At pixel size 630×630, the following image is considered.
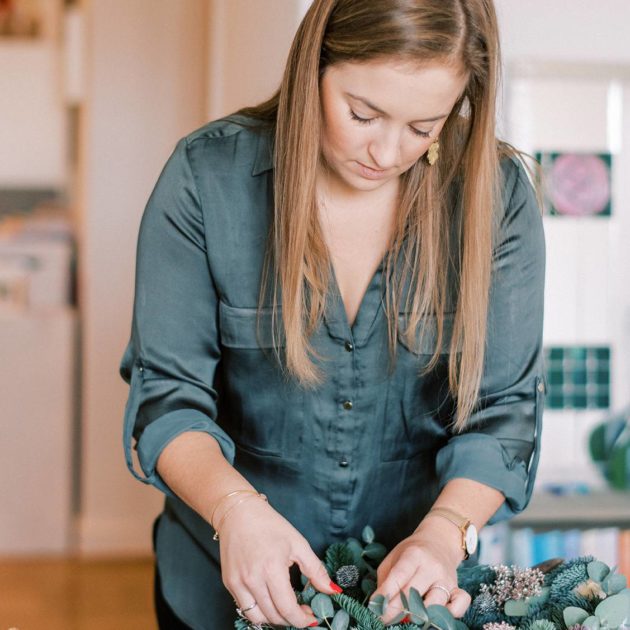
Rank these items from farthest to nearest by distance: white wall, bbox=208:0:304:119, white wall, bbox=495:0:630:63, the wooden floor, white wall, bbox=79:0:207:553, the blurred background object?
white wall, bbox=79:0:207:553 < the wooden floor < the blurred background object < white wall, bbox=495:0:630:63 < white wall, bbox=208:0:304:119

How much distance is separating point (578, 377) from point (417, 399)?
4.55 feet

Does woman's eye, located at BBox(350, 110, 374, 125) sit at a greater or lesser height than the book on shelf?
greater

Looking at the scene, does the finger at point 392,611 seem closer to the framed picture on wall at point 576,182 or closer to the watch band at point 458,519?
the watch band at point 458,519

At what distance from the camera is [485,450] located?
1.13 metres

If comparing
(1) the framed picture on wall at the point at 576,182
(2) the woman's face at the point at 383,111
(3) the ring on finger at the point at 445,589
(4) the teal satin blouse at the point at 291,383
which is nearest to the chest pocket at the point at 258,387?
(4) the teal satin blouse at the point at 291,383

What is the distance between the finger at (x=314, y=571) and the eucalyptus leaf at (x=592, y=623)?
0.23 metres

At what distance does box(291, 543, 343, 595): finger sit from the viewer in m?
0.94

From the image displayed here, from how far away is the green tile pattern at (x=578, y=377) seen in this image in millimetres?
2490

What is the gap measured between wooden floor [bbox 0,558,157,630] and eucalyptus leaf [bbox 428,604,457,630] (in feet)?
8.91

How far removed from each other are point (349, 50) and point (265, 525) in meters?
0.48

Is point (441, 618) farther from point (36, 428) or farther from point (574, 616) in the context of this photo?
point (36, 428)

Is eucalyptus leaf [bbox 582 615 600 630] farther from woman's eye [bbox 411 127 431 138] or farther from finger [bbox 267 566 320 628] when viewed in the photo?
woman's eye [bbox 411 127 431 138]

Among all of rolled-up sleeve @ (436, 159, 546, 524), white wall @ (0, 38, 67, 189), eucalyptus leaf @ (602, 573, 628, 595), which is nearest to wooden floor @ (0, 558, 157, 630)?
white wall @ (0, 38, 67, 189)

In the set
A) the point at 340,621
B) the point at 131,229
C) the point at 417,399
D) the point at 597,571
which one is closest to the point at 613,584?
the point at 597,571
